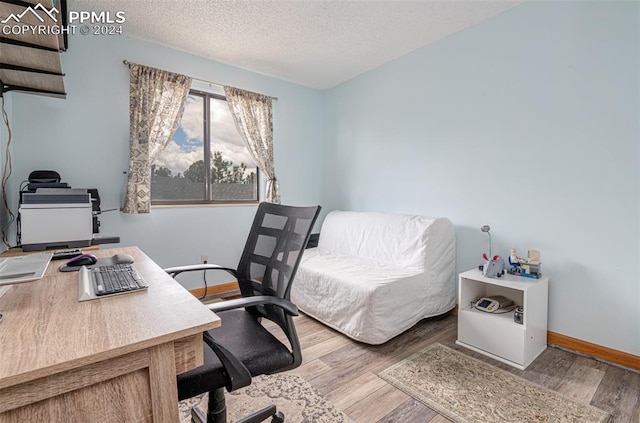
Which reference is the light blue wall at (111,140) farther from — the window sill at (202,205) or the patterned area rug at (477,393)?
the patterned area rug at (477,393)

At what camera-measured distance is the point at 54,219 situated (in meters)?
1.70

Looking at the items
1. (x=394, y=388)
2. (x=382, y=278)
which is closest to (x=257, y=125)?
(x=382, y=278)

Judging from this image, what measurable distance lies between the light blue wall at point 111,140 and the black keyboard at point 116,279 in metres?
1.62

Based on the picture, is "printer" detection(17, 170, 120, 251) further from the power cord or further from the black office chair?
the black office chair

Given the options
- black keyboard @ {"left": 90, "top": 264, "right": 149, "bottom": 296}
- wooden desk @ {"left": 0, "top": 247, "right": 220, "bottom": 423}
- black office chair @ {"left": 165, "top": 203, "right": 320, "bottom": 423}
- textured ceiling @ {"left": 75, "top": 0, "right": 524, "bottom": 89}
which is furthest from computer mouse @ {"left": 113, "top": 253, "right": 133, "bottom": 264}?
textured ceiling @ {"left": 75, "top": 0, "right": 524, "bottom": 89}

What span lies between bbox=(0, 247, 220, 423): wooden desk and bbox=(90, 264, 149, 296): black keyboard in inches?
3.2

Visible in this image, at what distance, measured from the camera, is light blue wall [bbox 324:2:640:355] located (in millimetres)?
1889

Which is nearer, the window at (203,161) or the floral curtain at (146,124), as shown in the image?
the floral curtain at (146,124)

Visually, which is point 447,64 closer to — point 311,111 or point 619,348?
point 311,111

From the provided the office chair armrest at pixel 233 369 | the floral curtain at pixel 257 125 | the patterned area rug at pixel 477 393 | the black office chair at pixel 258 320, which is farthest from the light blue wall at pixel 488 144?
the office chair armrest at pixel 233 369

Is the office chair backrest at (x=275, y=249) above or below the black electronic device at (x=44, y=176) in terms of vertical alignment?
below

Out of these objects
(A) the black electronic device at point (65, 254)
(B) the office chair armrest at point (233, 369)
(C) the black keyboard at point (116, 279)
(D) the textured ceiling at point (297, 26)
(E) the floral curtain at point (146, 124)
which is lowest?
(B) the office chair armrest at point (233, 369)

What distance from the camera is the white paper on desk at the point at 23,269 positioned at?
3.72ft

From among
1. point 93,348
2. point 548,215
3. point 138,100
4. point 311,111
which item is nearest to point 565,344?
point 548,215
